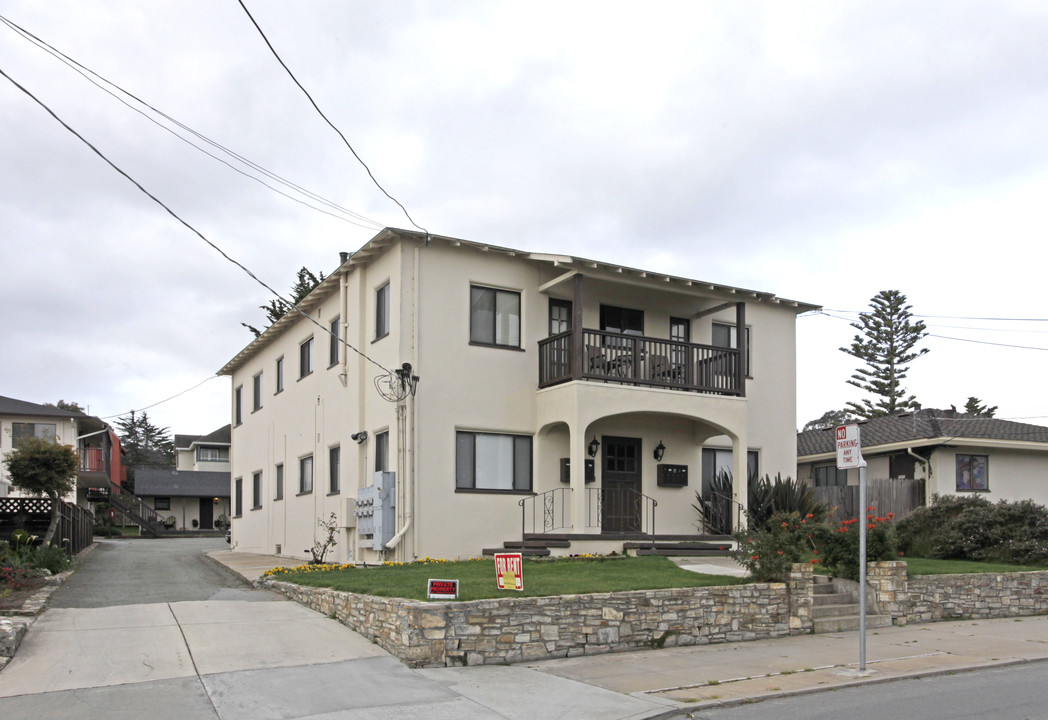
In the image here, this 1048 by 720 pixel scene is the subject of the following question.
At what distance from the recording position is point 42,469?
63.3 feet

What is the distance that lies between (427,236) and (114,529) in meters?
33.6

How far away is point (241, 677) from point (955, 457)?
71.4 ft

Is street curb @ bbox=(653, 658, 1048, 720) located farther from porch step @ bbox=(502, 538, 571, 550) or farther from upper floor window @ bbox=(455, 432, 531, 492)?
upper floor window @ bbox=(455, 432, 531, 492)

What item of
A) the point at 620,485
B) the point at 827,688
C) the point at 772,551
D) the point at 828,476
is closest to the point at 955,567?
the point at 772,551

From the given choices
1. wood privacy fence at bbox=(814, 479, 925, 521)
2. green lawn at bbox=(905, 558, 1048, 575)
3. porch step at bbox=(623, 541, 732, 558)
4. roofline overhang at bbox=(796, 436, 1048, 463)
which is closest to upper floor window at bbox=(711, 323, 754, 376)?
wood privacy fence at bbox=(814, 479, 925, 521)

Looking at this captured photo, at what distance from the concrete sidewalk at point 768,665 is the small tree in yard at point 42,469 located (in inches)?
491

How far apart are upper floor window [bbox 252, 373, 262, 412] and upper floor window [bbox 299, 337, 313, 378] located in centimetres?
473

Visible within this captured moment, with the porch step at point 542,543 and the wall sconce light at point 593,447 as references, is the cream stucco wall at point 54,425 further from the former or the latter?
the porch step at point 542,543

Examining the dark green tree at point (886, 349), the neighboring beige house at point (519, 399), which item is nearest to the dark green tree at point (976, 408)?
the dark green tree at point (886, 349)

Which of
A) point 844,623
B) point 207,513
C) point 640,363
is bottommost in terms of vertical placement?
point 207,513

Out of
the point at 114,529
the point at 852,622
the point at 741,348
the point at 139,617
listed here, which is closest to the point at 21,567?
the point at 139,617

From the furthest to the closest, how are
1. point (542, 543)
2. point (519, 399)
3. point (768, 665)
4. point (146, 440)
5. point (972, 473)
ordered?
point (146, 440) < point (972, 473) < point (519, 399) < point (542, 543) < point (768, 665)

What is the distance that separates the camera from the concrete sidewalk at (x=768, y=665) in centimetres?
969

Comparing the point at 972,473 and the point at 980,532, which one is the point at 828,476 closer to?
the point at 972,473
